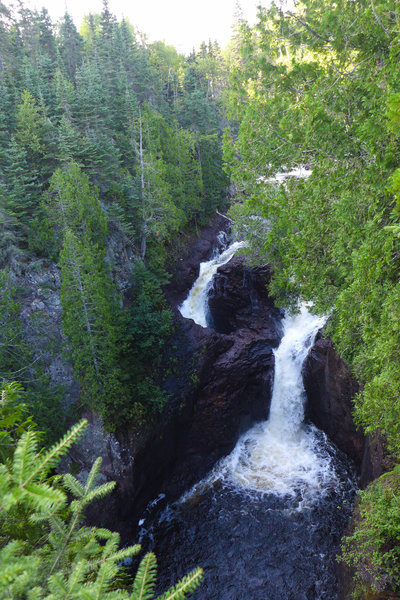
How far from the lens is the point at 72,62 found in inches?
1553

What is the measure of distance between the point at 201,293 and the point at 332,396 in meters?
10.9

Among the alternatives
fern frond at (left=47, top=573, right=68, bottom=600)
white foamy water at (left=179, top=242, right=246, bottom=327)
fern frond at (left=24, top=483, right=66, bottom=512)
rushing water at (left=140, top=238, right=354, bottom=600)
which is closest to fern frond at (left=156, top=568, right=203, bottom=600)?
fern frond at (left=47, top=573, right=68, bottom=600)

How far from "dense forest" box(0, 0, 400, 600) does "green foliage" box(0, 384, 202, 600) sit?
14mm

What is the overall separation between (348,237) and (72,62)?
45.9 m

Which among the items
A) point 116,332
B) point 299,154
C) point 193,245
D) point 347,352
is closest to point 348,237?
point 299,154

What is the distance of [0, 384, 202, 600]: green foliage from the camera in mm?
1951

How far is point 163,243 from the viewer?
22984 millimetres

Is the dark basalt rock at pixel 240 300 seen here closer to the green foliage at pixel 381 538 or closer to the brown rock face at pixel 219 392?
the brown rock face at pixel 219 392

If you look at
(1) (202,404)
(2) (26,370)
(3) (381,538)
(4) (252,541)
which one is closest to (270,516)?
(4) (252,541)

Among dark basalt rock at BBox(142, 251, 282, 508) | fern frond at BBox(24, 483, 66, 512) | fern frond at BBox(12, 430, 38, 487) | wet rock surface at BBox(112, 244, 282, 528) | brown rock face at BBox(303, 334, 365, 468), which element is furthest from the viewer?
dark basalt rock at BBox(142, 251, 282, 508)

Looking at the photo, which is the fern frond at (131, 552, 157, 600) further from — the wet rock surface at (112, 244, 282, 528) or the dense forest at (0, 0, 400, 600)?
the wet rock surface at (112, 244, 282, 528)

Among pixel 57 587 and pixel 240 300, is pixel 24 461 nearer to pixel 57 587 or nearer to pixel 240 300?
pixel 57 587

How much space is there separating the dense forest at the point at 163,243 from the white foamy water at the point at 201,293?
288 cm

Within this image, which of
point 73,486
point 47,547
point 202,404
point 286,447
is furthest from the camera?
point 202,404
